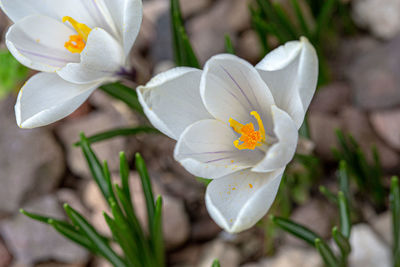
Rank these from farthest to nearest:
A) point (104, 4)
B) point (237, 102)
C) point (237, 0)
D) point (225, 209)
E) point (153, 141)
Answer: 1. point (237, 0)
2. point (153, 141)
3. point (104, 4)
4. point (237, 102)
5. point (225, 209)

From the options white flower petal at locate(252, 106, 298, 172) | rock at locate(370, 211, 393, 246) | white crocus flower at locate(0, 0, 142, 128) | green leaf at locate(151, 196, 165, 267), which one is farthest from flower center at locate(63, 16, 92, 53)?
rock at locate(370, 211, 393, 246)

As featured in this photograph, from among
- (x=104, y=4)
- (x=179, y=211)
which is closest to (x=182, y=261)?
(x=179, y=211)

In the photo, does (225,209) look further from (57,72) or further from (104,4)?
(104,4)

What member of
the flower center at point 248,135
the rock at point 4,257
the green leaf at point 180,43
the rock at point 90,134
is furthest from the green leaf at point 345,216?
the rock at point 4,257

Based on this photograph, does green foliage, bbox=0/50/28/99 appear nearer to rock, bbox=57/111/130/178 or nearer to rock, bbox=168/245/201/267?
rock, bbox=57/111/130/178

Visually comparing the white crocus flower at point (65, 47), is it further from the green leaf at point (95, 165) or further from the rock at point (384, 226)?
the rock at point (384, 226)

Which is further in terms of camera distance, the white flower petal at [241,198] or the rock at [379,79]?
the rock at [379,79]
